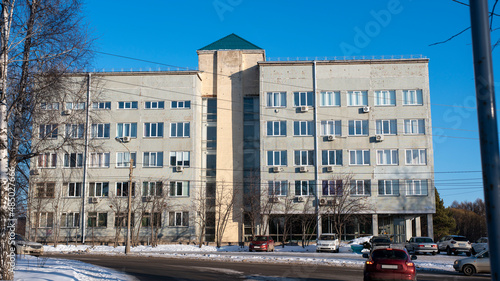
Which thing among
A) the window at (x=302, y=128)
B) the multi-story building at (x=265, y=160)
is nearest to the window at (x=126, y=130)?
the multi-story building at (x=265, y=160)

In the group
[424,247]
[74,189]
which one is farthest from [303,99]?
[74,189]

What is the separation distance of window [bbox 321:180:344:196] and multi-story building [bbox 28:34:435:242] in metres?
0.11

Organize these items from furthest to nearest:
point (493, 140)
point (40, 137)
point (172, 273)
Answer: point (172, 273) < point (40, 137) < point (493, 140)

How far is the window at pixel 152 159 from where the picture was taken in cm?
5575

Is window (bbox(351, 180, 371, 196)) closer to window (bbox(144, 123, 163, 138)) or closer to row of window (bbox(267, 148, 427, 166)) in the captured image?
row of window (bbox(267, 148, 427, 166))

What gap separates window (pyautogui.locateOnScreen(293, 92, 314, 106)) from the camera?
55.2 metres

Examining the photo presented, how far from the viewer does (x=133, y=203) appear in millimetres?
54156

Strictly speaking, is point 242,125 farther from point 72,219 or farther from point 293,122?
point 72,219

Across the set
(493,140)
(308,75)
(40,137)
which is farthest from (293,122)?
(493,140)

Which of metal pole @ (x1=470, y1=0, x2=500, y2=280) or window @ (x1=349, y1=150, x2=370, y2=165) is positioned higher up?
window @ (x1=349, y1=150, x2=370, y2=165)

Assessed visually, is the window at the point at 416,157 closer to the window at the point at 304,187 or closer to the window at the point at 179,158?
the window at the point at 304,187

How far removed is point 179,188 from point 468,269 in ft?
125

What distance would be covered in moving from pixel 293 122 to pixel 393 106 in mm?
11601

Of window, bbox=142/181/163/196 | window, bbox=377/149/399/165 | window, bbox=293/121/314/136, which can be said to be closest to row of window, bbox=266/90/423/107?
window, bbox=293/121/314/136
